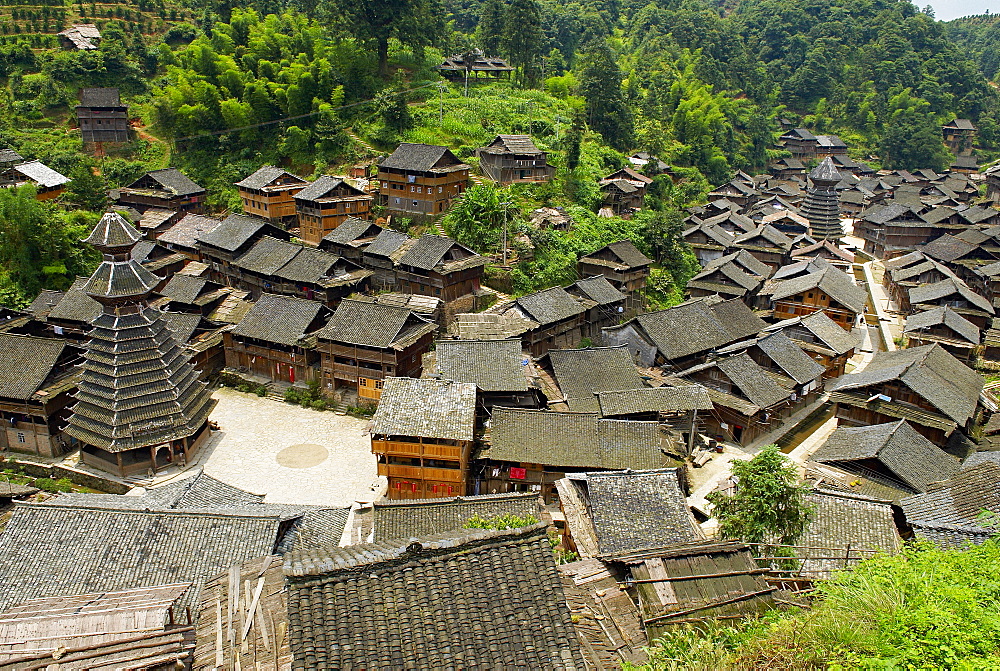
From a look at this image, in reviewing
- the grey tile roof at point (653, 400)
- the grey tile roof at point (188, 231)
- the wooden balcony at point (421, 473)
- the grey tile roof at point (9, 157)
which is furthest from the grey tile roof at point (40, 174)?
the grey tile roof at point (653, 400)

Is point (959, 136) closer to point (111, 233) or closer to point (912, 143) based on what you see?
point (912, 143)

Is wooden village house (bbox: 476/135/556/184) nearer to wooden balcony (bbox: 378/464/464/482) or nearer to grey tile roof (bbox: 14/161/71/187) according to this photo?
wooden balcony (bbox: 378/464/464/482)

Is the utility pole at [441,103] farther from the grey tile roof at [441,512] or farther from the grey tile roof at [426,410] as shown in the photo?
the grey tile roof at [441,512]

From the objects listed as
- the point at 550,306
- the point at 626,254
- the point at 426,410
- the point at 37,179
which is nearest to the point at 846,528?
the point at 426,410

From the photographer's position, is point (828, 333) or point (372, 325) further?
point (828, 333)

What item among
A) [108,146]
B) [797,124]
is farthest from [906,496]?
[797,124]

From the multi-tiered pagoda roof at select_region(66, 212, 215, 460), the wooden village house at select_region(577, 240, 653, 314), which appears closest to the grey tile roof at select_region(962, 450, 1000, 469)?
the wooden village house at select_region(577, 240, 653, 314)
